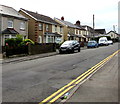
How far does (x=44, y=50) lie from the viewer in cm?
2248

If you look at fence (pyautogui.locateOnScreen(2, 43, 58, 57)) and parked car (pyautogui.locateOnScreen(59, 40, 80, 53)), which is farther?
parked car (pyautogui.locateOnScreen(59, 40, 80, 53))

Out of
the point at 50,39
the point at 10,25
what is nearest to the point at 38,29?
the point at 50,39

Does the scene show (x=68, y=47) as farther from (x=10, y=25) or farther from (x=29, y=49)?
(x=10, y=25)

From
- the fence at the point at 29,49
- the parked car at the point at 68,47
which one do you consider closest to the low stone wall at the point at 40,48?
the fence at the point at 29,49

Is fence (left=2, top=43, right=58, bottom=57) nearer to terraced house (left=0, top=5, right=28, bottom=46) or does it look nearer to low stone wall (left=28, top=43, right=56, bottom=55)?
low stone wall (left=28, top=43, right=56, bottom=55)

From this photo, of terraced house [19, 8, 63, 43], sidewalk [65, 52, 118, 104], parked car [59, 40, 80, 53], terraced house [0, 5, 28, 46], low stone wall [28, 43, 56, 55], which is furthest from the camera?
terraced house [19, 8, 63, 43]

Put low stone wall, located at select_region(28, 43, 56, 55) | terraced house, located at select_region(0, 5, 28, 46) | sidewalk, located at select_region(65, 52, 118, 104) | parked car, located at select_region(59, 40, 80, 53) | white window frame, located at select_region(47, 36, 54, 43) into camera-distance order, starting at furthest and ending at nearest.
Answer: white window frame, located at select_region(47, 36, 54, 43) < terraced house, located at select_region(0, 5, 28, 46) < parked car, located at select_region(59, 40, 80, 53) < low stone wall, located at select_region(28, 43, 56, 55) < sidewalk, located at select_region(65, 52, 118, 104)

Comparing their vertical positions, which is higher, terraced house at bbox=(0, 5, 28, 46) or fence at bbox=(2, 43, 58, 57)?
terraced house at bbox=(0, 5, 28, 46)

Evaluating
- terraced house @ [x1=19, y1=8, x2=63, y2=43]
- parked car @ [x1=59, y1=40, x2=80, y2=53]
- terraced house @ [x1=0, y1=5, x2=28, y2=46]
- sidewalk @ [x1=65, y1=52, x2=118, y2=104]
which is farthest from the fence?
sidewalk @ [x1=65, y1=52, x2=118, y2=104]

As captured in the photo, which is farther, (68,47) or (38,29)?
(38,29)

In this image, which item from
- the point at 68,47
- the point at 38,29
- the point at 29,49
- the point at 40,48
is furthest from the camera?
the point at 38,29

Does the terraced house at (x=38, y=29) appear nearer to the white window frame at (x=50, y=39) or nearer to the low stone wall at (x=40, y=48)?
the white window frame at (x=50, y=39)

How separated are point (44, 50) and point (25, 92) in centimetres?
Answer: 1705

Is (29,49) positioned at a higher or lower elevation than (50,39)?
lower
